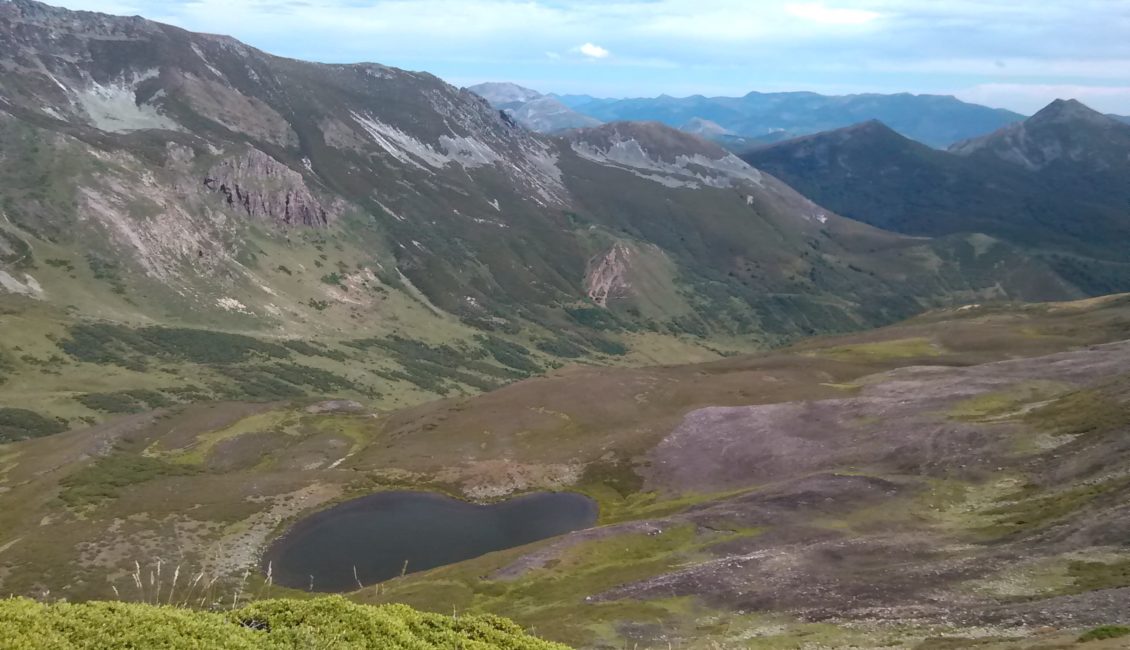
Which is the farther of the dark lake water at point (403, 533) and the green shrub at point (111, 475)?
the green shrub at point (111, 475)

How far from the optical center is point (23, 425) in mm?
191625

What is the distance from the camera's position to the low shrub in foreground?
2873 cm

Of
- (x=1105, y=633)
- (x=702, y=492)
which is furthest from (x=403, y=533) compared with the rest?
(x=1105, y=633)

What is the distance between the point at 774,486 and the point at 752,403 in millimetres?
49603

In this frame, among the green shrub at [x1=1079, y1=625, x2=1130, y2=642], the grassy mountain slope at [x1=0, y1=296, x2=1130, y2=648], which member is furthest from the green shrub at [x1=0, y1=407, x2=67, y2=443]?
the green shrub at [x1=1079, y1=625, x2=1130, y2=642]

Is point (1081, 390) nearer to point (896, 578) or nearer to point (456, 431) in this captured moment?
point (896, 578)

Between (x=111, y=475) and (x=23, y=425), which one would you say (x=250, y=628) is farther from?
(x=23, y=425)

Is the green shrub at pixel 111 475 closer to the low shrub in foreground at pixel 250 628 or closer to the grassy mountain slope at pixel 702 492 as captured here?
the grassy mountain slope at pixel 702 492

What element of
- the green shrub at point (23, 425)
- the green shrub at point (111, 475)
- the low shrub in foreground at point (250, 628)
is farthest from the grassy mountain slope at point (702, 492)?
the green shrub at point (23, 425)

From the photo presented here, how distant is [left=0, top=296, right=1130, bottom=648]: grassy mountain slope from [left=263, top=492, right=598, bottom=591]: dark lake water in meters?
3.65

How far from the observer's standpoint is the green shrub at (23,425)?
186375mm

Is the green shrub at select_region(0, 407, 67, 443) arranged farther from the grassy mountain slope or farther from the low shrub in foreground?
the low shrub in foreground

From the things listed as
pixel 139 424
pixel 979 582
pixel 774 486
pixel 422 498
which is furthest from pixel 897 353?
pixel 139 424

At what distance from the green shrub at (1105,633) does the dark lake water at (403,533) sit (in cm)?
7072
